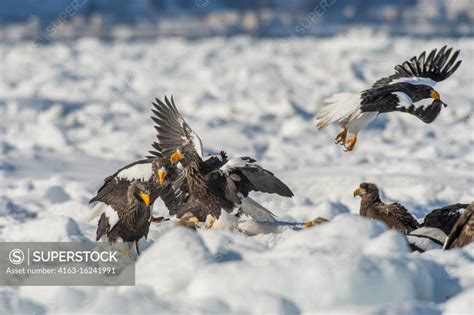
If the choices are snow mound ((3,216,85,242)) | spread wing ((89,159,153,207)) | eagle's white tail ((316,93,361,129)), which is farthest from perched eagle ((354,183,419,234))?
snow mound ((3,216,85,242))

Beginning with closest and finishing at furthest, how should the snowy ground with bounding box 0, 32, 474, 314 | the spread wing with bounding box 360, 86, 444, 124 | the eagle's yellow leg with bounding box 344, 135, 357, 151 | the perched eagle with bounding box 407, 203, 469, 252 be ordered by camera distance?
the snowy ground with bounding box 0, 32, 474, 314 → the perched eagle with bounding box 407, 203, 469, 252 → the spread wing with bounding box 360, 86, 444, 124 → the eagle's yellow leg with bounding box 344, 135, 357, 151

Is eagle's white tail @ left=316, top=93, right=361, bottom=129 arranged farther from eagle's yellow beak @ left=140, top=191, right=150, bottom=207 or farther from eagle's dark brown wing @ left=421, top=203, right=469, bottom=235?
eagle's yellow beak @ left=140, top=191, right=150, bottom=207

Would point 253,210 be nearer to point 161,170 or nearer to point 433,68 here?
point 161,170

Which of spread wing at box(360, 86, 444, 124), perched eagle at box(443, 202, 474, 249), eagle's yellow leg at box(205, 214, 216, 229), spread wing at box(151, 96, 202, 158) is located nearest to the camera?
perched eagle at box(443, 202, 474, 249)

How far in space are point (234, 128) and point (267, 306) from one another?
439 inches

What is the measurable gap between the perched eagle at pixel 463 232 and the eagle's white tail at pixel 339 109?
73.5 inches

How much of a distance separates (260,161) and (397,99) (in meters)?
5.55

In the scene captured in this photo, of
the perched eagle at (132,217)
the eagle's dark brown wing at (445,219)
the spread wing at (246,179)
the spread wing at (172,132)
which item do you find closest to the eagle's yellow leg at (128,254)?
the perched eagle at (132,217)

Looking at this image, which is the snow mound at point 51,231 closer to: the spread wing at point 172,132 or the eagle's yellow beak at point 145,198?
the eagle's yellow beak at point 145,198

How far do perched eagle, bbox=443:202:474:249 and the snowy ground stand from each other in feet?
0.78

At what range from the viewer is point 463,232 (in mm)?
4609

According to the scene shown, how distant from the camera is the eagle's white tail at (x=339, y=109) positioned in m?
6.41

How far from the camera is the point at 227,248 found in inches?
154

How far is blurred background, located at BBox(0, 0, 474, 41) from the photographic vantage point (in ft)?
163
